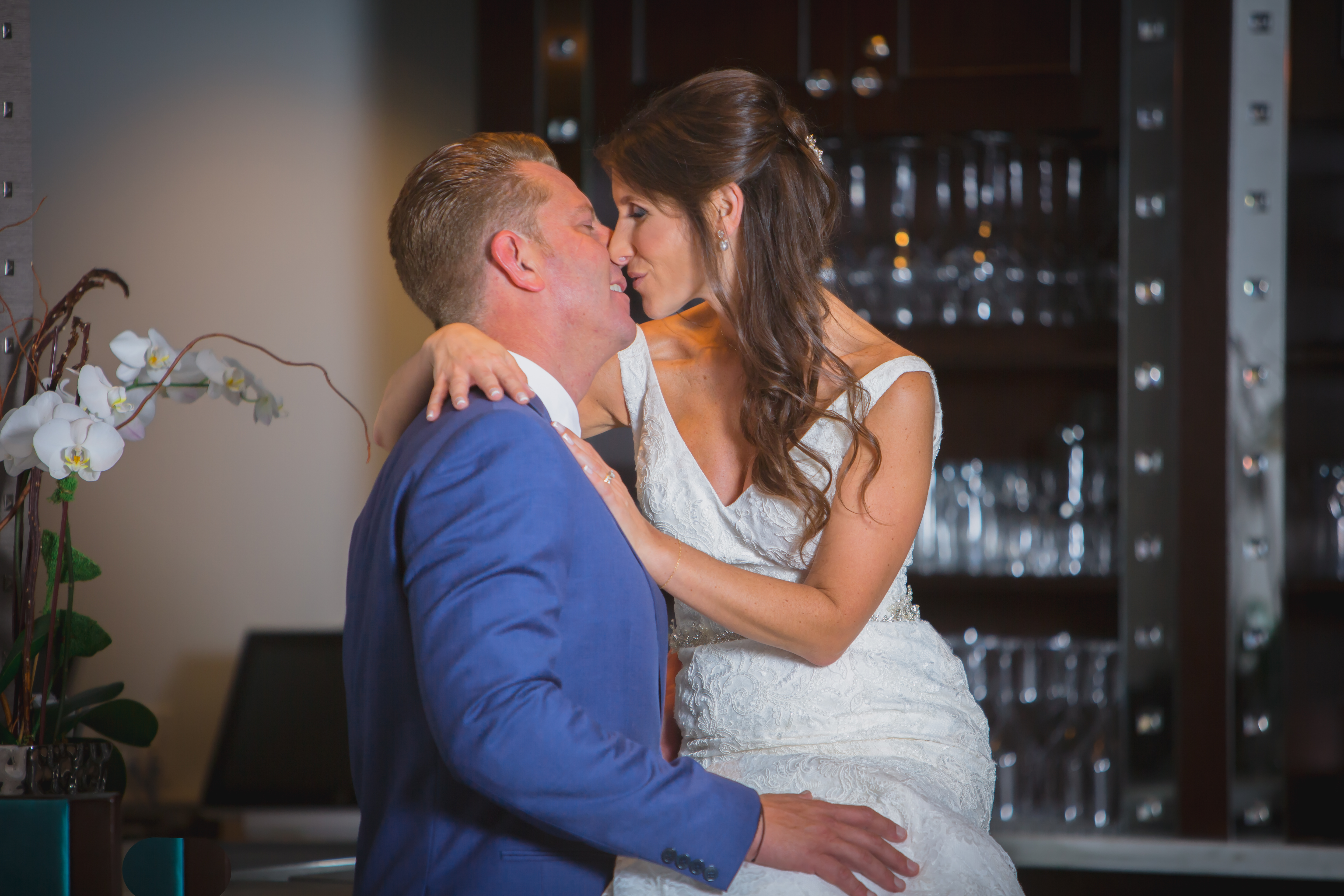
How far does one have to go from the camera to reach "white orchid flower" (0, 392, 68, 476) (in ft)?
4.02

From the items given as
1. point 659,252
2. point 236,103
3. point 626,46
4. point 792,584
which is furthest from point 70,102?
point 792,584

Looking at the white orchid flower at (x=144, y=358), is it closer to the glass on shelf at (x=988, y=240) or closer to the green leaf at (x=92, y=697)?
the green leaf at (x=92, y=697)

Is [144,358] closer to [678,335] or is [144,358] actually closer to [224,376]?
[224,376]

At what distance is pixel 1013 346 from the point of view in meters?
2.51

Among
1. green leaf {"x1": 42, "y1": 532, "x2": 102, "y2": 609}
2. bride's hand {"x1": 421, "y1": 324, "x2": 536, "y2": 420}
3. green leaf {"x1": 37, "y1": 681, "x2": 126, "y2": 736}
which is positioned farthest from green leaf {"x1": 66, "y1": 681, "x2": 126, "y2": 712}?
bride's hand {"x1": 421, "y1": 324, "x2": 536, "y2": 420}

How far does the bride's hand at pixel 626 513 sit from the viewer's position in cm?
120

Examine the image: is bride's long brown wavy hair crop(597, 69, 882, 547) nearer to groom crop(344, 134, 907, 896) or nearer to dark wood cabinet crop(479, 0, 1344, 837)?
groom crop(344, 134, 907, 896)

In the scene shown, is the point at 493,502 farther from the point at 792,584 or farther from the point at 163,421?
the point at 163,421

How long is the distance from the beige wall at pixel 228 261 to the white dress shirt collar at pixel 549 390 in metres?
1.62

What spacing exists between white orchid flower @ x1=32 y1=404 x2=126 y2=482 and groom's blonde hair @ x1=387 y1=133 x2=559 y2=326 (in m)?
0.38

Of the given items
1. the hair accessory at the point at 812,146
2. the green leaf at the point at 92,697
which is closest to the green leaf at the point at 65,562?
the green leaf at the point at 92,697

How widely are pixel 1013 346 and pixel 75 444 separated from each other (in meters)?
1.91

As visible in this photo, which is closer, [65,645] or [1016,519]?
[65,645]

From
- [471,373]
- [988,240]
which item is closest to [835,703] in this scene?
[471,373]
